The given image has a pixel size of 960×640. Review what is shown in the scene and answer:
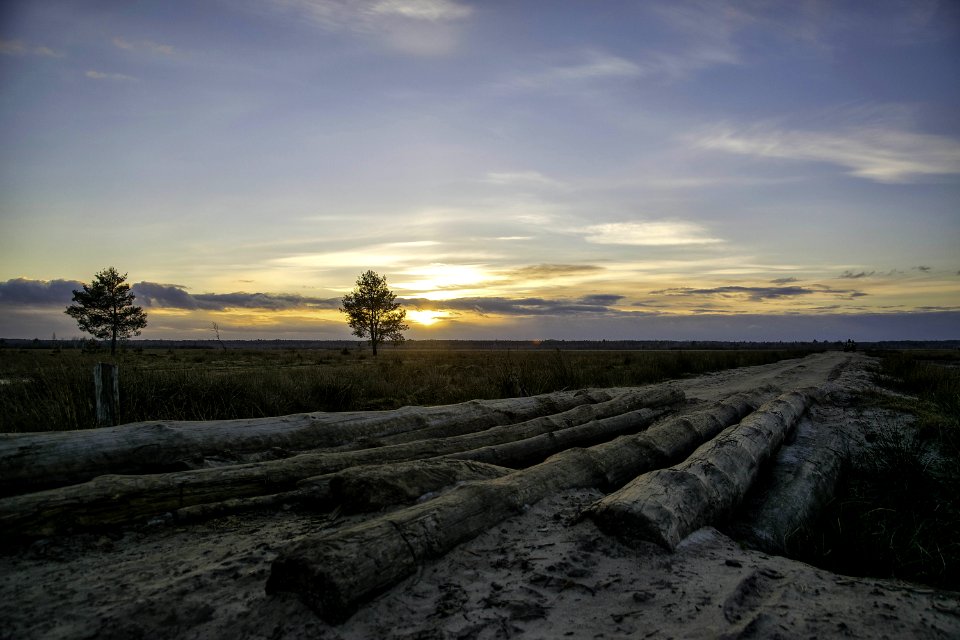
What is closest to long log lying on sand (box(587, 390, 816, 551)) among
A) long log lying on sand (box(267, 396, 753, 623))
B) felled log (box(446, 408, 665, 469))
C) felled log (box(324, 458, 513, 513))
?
long log lying on sand (box(267, 396, 753, 623))

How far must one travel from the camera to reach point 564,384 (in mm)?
12328

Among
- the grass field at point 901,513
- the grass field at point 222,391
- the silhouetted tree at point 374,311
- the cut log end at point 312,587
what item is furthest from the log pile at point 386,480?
the silhouetted tree at point 374,311

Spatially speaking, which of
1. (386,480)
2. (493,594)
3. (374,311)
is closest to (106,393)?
(386,480)

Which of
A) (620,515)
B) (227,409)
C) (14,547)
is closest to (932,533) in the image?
(620,515)

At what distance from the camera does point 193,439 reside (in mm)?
4648

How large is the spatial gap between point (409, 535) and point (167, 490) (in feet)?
7.11

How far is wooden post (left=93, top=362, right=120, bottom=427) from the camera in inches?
240

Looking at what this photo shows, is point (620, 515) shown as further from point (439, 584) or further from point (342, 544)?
point (342, 544)

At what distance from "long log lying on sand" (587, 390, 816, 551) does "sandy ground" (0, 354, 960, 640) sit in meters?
0.11

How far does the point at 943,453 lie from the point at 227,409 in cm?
959

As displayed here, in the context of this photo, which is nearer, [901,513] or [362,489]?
[362,489]

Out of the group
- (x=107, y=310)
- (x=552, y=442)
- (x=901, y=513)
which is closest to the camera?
(x=901, y=513)

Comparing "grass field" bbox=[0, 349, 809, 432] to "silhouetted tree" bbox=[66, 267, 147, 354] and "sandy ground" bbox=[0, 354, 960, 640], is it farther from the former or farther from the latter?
"silhouetted tree" bbox=[66, 267, 147, 354]

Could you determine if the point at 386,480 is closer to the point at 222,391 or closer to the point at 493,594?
the point at 493,594
